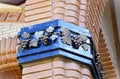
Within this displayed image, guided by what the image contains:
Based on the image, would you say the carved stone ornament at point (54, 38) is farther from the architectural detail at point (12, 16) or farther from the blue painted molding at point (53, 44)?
the architectural detail at point (12, 16)

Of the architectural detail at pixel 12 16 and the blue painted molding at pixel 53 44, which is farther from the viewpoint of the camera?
the architectural detail at pixel 12 16

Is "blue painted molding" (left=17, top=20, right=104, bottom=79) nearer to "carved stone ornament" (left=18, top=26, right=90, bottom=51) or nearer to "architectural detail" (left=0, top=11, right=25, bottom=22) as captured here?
"carved stone ornament" (left=18, top=26, right=90, bottom=51)

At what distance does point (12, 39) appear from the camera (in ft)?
7.34

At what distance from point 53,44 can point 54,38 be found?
0.03 m

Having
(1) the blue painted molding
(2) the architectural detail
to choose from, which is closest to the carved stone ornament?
(1) the blue painted molding

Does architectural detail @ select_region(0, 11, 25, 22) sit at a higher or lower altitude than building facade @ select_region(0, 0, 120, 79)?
higher

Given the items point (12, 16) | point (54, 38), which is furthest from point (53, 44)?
point (12, 16)

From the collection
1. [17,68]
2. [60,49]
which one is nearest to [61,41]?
[60,49]

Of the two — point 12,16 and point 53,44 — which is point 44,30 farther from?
point 12,16

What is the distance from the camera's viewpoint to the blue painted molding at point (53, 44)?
1966 millimetres

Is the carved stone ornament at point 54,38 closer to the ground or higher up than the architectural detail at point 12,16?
closer to the ground

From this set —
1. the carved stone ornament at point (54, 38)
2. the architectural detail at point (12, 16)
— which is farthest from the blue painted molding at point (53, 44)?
the architectural detail at point (12, 16)

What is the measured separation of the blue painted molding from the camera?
1966mm

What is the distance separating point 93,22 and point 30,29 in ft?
1.64
